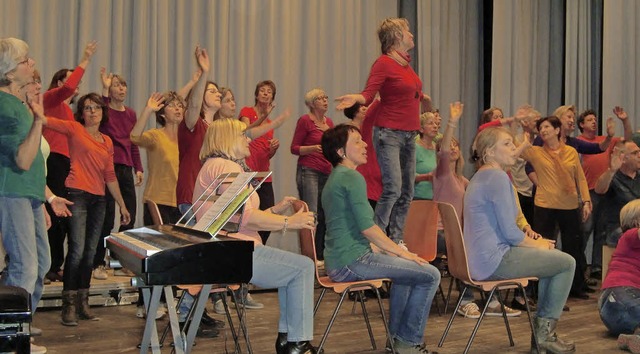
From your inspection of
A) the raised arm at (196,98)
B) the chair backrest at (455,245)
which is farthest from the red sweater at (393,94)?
the raised arm at (196,98)

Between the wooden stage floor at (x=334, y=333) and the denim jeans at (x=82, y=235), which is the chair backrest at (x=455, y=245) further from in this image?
the denim jeans at (x=82, y=235)

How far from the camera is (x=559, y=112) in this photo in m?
6.98

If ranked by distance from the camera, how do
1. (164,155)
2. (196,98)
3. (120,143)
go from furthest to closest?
(120,143), (164,155), (196,98)

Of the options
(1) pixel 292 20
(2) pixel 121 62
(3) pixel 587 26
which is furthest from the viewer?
(3) pixel 587 26

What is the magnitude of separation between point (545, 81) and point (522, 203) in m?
2.80

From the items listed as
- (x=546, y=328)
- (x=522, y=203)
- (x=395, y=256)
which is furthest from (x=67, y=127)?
(x=522, y=203)

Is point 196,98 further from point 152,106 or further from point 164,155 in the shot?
point 164,155

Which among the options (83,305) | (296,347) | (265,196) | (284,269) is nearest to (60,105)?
(83,305)

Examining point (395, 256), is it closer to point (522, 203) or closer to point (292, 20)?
point (522, 203)

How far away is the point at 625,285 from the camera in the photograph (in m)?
4.97

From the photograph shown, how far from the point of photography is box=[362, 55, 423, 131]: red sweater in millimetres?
5539

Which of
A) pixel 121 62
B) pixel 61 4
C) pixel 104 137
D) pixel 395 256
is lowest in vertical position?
pixel 395 256

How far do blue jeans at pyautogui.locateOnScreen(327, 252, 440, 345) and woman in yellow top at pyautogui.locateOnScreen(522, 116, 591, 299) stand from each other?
7.85ft

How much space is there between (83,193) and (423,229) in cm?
212
